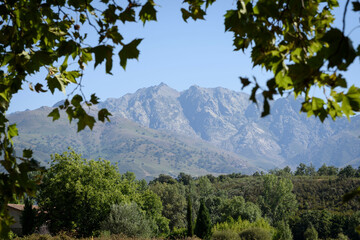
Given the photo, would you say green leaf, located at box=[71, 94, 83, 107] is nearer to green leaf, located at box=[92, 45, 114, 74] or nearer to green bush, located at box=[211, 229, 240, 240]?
green leaf, located at box=[92, 45, 114, 74]

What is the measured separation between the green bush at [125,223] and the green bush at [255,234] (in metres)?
6.48

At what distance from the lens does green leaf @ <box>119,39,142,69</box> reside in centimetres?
169

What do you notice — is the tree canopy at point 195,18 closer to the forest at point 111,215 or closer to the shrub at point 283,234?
the forest at point 111,215

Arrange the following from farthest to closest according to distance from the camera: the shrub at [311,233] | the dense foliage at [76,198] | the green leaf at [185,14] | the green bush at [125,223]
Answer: the shrub at [311,233] → the dense foliage at [76,198] → the green bush at [125,223] → the green leaf at [185,14]

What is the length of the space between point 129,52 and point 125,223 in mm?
18620

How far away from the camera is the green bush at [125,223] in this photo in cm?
1903

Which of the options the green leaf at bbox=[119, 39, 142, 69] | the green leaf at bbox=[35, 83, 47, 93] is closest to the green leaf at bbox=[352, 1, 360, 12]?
the green leaf at bbox=[119, 39, 142, 69]

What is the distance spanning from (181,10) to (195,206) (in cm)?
4885

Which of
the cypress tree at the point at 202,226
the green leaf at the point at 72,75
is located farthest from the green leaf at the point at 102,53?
the cypress tree at the point at 202,226

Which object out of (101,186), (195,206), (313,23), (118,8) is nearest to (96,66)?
(118,8)

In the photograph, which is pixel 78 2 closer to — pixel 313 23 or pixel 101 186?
pixel 313 23

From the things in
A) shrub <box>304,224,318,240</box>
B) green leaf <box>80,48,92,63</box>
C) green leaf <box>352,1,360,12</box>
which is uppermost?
green leaf <box>80,48,92,63</box>

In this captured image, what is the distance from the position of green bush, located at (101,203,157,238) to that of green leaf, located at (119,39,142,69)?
1826 cm

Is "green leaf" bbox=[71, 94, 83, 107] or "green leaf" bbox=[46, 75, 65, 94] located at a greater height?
"green leaf" bbox=[46, 75, 65, 94]
